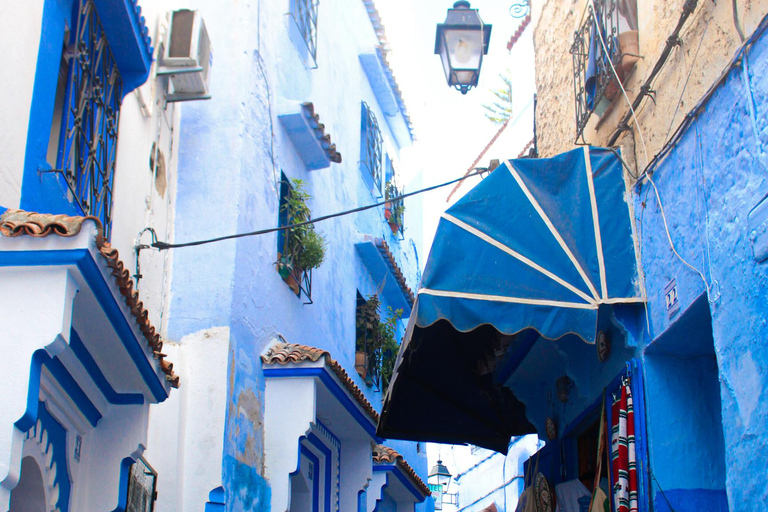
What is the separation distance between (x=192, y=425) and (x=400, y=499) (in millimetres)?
8285

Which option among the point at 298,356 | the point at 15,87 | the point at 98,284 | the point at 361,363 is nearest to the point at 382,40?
the point at 361,363

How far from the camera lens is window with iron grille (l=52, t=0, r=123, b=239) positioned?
19.0 feet

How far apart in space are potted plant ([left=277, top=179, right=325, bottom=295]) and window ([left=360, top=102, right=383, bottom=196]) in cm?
383

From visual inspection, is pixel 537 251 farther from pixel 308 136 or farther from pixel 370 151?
pixel 370 151

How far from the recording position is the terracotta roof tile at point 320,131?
9625 millimetres

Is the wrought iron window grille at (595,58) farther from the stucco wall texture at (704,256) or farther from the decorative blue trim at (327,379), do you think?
the decorative blue trim at (327,379)

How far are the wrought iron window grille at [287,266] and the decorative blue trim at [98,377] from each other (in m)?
3.56

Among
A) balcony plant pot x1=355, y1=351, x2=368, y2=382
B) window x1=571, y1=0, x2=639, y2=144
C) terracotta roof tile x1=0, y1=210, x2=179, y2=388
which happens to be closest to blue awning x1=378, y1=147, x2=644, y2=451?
window x1=571, y1=0, x2=639, y2=144

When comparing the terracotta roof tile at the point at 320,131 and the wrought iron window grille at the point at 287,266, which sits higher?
the terracotta roof tile at the point at 320,131

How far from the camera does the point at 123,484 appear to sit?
18.5ft

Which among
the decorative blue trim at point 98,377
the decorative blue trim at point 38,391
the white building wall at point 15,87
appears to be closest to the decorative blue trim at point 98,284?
the decorative blue trim at point 98,377

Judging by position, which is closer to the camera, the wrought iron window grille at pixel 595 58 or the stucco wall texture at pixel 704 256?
the stucco wall texture at pixel 704 256

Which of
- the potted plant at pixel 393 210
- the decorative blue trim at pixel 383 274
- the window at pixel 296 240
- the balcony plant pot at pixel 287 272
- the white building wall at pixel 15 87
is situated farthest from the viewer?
the potted plant at pixel 393 210

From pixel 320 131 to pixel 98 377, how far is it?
5.05 metres
